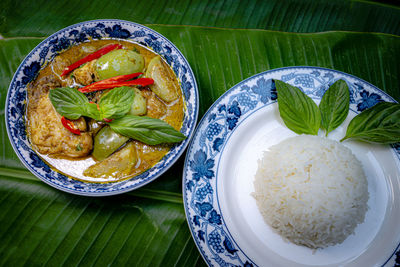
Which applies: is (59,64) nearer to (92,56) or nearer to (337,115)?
(92,56)

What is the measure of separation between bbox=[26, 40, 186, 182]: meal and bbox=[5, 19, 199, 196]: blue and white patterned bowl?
6 centimetres

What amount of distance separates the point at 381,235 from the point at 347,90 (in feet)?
4.03

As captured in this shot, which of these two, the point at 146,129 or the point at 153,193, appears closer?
the point at 146,129

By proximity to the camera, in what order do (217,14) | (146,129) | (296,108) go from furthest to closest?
(217,14)
(296,108)
(146,129)

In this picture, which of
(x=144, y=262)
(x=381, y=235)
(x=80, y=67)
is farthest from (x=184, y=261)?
(x=80, y=67)

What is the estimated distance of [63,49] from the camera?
243 cm

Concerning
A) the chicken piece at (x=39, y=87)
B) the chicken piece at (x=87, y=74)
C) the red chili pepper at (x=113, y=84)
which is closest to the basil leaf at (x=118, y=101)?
the red chili pepper at (x=113, y=84)

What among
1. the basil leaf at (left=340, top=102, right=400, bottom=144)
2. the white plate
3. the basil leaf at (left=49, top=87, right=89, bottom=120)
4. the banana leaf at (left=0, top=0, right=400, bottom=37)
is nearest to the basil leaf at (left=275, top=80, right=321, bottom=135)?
the white plate

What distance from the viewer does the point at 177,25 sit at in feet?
8.48

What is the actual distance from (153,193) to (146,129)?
0.60 m

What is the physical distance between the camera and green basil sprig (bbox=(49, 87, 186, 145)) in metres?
2.10

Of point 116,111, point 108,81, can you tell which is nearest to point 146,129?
point 116,111

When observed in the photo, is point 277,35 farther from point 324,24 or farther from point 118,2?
point 118,2

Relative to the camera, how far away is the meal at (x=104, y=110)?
2129 millimetres
